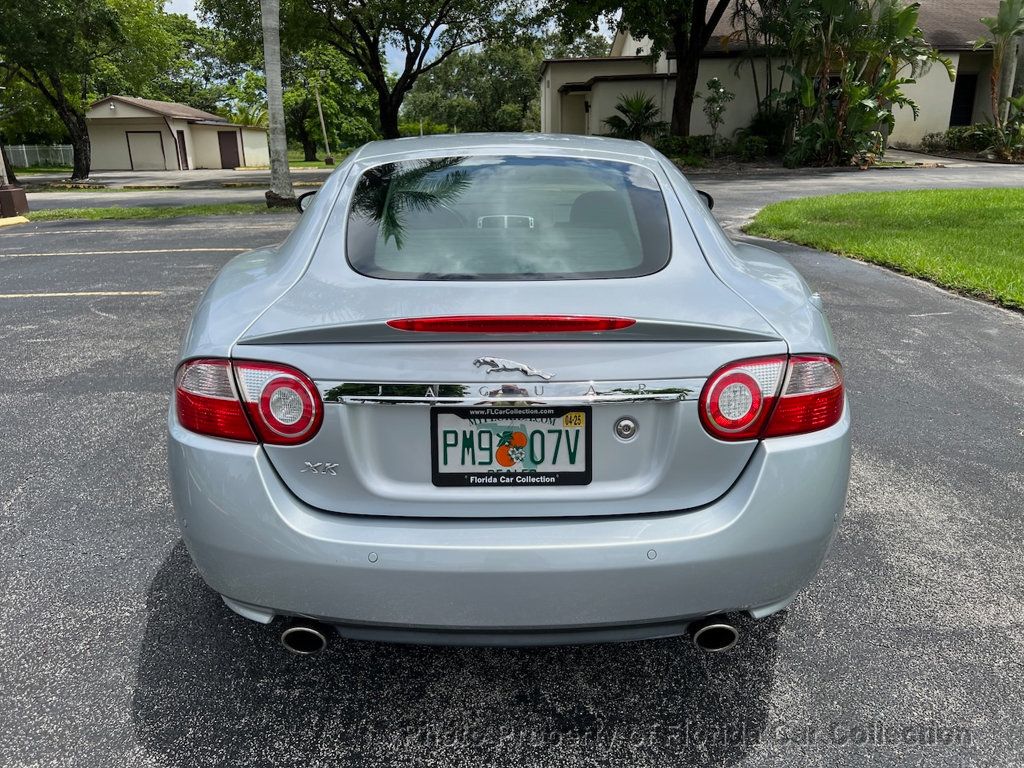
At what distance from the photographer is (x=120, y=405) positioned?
4.66 meters

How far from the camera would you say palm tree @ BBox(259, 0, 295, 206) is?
1413 centimetres

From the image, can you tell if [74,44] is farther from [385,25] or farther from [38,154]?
[38,154]

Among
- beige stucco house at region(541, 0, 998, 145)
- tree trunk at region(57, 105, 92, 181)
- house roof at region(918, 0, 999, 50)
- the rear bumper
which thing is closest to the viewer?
the rear bumper

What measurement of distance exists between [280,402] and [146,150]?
5324 cm

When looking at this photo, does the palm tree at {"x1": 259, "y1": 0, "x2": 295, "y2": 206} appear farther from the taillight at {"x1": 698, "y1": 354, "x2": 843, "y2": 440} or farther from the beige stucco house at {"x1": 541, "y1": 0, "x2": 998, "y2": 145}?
the beige stucco house at {"x1": 541, "y1": 0, "x2": 998, "y2": 145}

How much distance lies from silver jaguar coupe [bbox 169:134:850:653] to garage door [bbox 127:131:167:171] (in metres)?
52.5

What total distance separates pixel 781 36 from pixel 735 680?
25724 mm

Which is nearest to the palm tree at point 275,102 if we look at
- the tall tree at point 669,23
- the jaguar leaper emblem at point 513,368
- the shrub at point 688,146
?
the tall tree at point 669,23

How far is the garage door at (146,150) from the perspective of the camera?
47906 millimetres

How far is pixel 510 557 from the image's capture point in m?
1.83

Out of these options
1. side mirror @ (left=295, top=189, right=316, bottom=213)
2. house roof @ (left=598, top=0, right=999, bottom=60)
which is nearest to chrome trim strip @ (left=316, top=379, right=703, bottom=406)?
side mirror @ (left=295, top=189, right=316, bottom=213)

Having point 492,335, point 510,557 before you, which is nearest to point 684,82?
point 492,335

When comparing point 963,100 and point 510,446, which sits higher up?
point 963,100

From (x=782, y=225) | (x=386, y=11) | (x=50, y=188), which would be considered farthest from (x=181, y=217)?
(x=50, y=188)
